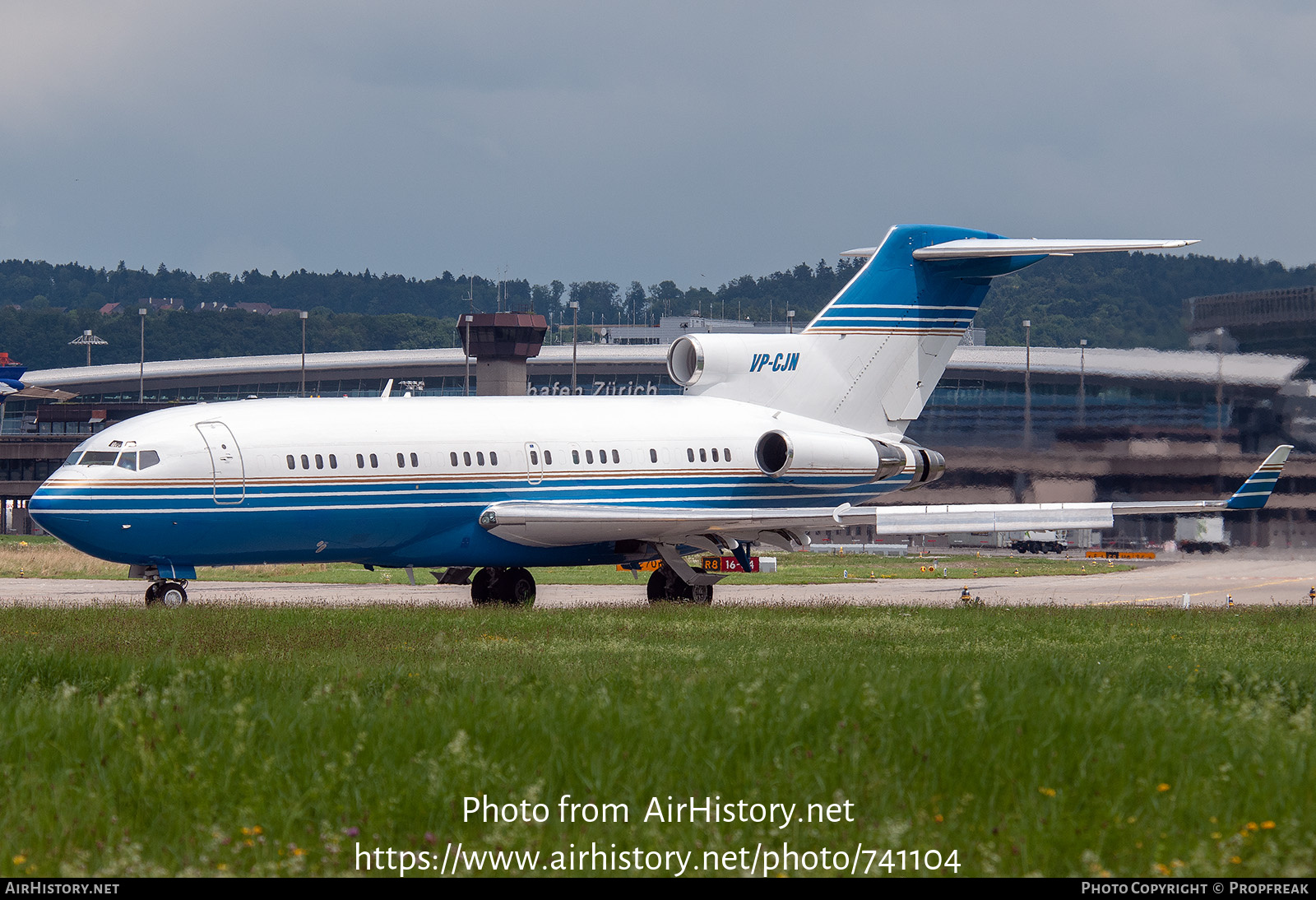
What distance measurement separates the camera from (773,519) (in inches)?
1103

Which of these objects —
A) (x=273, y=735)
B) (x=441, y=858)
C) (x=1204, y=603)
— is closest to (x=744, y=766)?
(x=441, y=858)

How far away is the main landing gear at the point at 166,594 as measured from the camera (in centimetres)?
2436

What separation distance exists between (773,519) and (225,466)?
33.2 feet

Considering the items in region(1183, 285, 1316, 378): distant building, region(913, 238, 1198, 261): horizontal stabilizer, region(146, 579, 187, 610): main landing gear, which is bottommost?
region(146, 579, 187, 610): main landing gear

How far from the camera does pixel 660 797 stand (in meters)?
8.82

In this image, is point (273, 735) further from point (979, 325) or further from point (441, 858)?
point (979, 325)

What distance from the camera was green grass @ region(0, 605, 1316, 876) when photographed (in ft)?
26.4

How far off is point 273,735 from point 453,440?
16910mm

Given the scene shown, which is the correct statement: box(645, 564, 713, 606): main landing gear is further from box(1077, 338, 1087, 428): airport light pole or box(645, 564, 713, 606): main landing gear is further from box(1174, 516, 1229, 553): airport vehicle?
box(1174, 516, 1229, 553): airport vehicle

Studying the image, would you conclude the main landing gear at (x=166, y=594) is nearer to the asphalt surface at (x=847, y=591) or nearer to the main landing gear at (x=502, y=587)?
the asphalt surface at (x=847, y=591)

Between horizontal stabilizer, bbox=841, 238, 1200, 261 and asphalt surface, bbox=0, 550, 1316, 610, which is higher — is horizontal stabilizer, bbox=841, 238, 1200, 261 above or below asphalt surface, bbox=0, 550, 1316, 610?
above

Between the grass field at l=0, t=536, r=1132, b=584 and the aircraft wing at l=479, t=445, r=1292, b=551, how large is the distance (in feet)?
39.3

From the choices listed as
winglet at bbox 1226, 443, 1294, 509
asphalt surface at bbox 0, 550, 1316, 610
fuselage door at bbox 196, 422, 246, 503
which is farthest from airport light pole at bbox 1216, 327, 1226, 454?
fuselage door at bbox 196, 422, 246, 503
